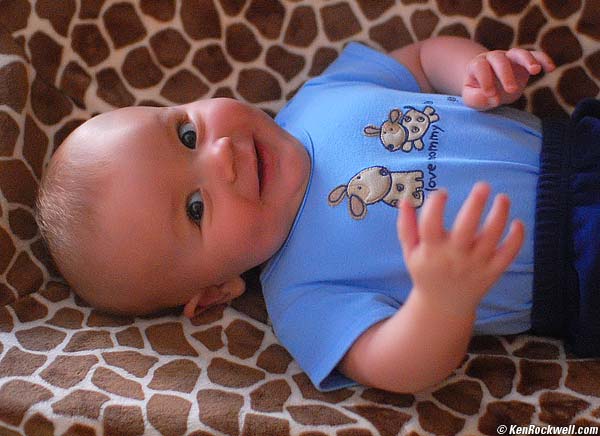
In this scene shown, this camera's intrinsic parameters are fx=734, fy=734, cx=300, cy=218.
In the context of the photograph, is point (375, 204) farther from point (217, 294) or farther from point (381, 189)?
point (217, 294)

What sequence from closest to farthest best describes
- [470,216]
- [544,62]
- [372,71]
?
[470,216] < [544,62] < [372,71]

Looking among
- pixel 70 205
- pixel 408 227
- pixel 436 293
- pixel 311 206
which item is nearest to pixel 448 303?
pixel 436 293

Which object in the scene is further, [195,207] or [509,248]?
[195,207]

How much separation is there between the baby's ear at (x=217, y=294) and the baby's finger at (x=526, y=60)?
2.05 ft

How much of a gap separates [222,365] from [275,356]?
0.32 ft

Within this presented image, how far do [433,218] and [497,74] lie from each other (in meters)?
0.49

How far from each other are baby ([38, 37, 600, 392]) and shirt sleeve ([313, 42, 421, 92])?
0.40ft

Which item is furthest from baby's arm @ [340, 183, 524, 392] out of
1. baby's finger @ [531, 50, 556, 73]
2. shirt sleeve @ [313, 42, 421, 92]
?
shirt sleeve @ [313, 42, 421, 92]

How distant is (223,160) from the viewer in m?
1.19

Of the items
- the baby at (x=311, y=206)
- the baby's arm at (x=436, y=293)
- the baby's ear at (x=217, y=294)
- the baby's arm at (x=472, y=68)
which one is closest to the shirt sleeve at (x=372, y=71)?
the baby's arm at (x=472, y=68)

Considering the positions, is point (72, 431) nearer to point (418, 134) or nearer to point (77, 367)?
point (77, 367)

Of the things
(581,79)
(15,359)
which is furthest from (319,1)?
(15,359)

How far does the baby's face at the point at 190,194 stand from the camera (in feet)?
3.88

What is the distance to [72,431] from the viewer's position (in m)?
1.06
